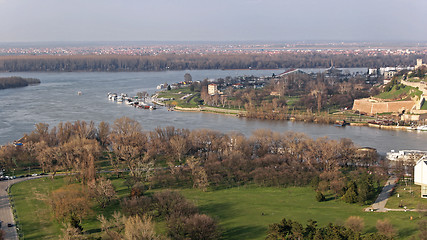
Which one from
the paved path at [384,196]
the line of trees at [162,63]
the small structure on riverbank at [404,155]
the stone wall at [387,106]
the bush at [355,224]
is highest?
the line of trees at [162,63]

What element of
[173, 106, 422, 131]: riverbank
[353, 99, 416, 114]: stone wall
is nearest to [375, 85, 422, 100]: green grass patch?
[353, 99, 416, 114]: stone wall

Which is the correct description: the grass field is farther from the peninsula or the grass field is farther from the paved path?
the peninsula

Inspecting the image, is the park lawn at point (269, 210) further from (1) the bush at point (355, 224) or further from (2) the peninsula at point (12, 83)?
(2) the peninsula at point (12, 83)

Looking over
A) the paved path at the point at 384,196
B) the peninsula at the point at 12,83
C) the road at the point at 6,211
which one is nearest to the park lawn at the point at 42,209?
the road at the point at 6,211

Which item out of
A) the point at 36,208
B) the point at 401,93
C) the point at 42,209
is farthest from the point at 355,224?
the point at 401,93

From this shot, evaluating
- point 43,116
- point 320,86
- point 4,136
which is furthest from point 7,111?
point 320,86

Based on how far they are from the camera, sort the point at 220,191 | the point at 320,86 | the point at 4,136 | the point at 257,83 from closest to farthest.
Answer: the point at 220,191 < the point at 4,136 < the point at 320,86 < the point at 257,83

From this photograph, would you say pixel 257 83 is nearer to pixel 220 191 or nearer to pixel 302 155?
pixel 302 155
